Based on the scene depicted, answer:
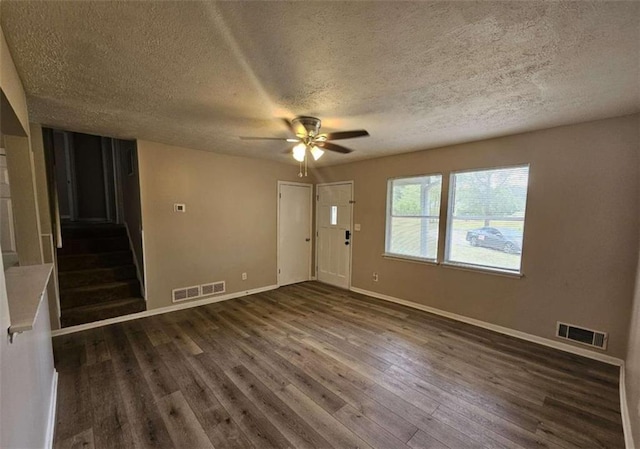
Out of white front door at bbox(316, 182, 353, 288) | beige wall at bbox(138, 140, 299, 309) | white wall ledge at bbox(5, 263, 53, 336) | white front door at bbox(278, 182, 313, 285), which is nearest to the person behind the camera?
white wall ledge at bbox(5, 263, 53, 336)

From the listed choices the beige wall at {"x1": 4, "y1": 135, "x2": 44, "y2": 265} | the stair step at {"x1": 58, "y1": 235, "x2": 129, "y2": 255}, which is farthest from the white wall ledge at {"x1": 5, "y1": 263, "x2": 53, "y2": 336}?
the stair step at {"x1": 58, "y1": 235, "x2": 129, "y2": 255}

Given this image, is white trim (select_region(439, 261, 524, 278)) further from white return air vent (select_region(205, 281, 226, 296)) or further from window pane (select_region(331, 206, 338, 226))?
white return air vent (select_region(205, 281, 226, 296))

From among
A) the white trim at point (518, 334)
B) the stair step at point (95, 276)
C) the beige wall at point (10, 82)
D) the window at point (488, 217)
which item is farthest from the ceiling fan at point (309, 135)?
the stair step at point (95, 276)

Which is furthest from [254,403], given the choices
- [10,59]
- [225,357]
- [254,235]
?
[254,235]

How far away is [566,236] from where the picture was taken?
283cm

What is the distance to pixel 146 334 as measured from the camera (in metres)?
3.18

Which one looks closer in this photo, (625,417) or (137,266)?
(625,417)

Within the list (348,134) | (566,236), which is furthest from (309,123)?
(566,236)

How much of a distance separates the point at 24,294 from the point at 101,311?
8.51 feet

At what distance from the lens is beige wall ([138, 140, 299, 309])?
12.2 feet

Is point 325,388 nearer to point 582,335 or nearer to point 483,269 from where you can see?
point 483,269

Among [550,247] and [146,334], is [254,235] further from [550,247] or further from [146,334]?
[550,247]

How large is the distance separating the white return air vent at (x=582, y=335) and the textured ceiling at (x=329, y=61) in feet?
6.97

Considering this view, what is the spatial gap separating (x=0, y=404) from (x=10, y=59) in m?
1.92
